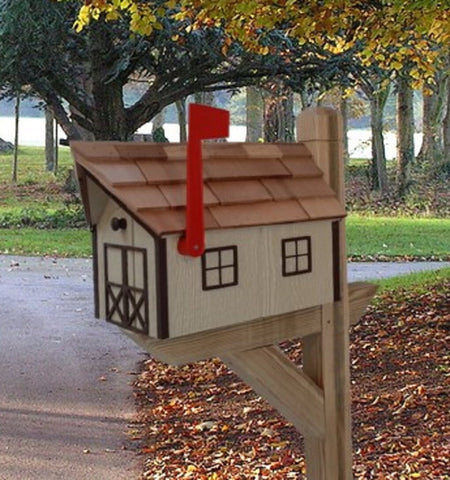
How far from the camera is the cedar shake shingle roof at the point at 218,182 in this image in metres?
1.96

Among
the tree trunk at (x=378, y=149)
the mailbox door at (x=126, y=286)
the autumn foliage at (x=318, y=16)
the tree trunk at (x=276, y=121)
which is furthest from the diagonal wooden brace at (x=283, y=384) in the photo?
the tree trunk at (x=378, y=149)

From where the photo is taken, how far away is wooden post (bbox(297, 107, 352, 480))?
2.44 metres

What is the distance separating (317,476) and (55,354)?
5471 millimetres

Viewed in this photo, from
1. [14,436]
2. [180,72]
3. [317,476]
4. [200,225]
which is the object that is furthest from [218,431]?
[180,72]

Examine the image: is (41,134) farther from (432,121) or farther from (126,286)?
(126,286)

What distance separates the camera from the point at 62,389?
6582 mm

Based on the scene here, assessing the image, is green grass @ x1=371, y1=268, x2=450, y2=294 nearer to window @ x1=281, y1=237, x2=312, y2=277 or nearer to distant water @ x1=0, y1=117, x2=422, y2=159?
window @ x1=281, y1=237, x2=312, y2=277

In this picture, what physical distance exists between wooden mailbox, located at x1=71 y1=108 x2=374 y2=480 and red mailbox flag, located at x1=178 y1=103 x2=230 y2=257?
→ 0.10ft

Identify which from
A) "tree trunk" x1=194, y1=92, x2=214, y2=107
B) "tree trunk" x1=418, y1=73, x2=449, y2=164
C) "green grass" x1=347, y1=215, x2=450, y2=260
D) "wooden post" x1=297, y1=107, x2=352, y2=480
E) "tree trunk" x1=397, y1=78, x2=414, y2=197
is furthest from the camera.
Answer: "tree trunk" x1=194, y1=92, x2=214, y2=107

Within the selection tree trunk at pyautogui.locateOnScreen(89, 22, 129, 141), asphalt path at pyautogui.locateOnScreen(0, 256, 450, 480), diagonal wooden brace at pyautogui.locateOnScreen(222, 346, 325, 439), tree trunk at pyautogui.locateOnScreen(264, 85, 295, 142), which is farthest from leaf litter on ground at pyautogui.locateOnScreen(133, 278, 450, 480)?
tree trunk at pyautogui.locateOnScreen(264, 85, 295, 142)

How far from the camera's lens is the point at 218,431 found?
17.4ft

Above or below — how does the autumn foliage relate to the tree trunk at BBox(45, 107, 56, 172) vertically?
below

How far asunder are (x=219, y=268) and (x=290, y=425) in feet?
11.0

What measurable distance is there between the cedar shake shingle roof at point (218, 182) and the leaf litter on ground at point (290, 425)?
2266 mm
